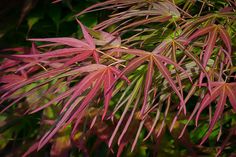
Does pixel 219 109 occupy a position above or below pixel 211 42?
below

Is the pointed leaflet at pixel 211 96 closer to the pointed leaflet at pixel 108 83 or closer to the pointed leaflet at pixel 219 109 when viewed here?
the pointed leaflet at pixel 219 109

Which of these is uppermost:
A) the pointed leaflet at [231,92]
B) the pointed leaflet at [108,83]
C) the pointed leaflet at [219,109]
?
the pointed leaflet at [108,83]

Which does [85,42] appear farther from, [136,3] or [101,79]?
[136,3]

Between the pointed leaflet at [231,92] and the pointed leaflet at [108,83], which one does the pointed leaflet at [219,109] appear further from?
the pointed leaflet at [108,83]

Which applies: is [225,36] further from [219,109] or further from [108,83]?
[108,83]

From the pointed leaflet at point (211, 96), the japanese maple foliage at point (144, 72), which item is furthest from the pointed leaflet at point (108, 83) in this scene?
the pointed leaflet at point (211, 96)

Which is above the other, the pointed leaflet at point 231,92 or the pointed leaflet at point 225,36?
the pointed leaflet at point 225,36

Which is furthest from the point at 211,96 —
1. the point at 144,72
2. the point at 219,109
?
the point at 144,72

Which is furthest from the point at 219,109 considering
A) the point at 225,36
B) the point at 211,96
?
the point at 225,36

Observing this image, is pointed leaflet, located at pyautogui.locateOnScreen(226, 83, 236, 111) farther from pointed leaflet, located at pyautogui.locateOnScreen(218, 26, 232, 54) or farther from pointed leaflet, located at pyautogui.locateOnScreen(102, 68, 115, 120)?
pointed leaflet, located at pyautogui.locateOnScreen(102, 68, 115, 120)

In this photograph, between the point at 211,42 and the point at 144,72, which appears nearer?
the point at 211,42

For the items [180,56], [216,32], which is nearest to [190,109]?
[180,56]
